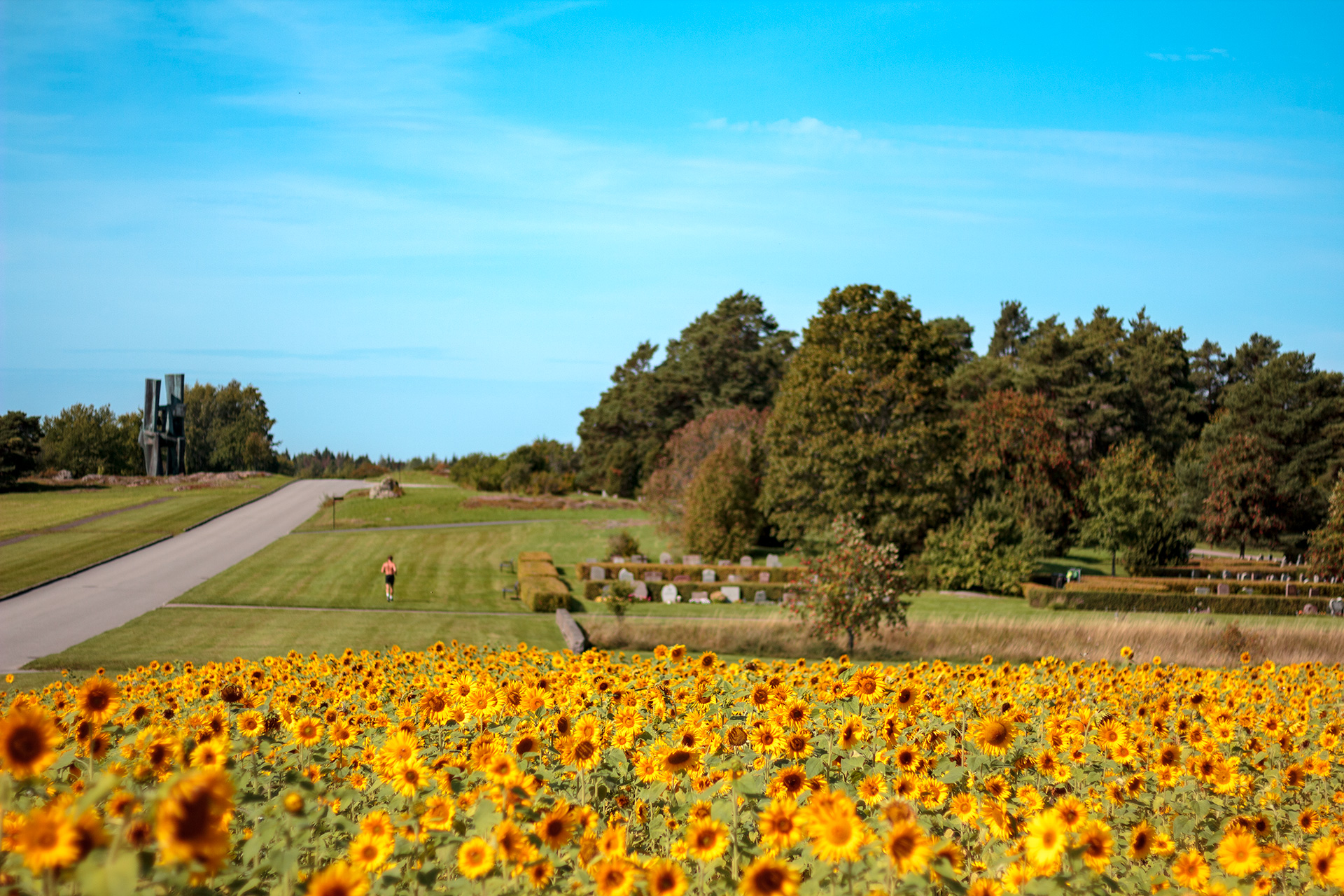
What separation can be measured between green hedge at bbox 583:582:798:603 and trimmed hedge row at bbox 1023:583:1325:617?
9217mm

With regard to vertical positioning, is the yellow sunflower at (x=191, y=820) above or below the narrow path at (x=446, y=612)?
above

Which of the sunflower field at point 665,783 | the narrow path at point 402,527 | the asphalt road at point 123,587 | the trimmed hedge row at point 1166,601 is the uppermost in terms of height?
the sunflower field at point 665,783

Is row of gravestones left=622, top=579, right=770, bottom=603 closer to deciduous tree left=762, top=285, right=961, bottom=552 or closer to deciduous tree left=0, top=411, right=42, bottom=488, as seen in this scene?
deciduous tree left=762, top=285, right=961, bottom=552

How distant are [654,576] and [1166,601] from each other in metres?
17.3

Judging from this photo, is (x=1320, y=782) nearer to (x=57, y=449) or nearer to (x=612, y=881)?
(x=612, y=881)

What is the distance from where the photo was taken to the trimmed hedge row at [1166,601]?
1198 inches

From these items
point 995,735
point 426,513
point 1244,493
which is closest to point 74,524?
point 426,513

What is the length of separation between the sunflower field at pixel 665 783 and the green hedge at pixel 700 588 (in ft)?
76.6

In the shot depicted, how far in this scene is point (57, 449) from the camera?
159 ft

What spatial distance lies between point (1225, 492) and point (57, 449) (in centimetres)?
6335

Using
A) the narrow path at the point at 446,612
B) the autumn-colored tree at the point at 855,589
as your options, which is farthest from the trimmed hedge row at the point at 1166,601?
the autumn-colored tree at the point at 855,589

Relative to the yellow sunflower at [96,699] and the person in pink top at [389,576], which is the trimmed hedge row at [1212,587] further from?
the yellow sunflower at [96,699]

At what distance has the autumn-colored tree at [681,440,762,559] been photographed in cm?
3847

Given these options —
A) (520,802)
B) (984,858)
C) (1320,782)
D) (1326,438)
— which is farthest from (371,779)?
(1326,438)
